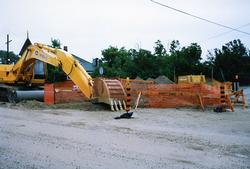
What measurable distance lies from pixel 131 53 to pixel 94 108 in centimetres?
4875

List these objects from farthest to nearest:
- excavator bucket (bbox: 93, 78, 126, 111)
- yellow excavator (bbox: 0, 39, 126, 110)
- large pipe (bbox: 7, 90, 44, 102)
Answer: large pipe (bbox: 7, 90, 44, 102), yellow excavator (bbox: 0, 39, 126, 110), excavator bucket (bbox: 93, 78, 126, 111)

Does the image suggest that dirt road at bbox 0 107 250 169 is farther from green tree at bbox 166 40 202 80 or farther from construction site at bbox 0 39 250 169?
green tree at bbox 166 40 202 80

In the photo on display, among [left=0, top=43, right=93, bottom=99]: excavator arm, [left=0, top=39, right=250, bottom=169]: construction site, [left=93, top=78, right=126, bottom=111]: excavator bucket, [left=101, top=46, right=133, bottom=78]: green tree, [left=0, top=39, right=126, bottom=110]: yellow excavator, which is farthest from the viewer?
[left=101, top=46, right=133, bottom=78]: green tree

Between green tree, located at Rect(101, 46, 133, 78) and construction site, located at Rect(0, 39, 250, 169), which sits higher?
green tree, located at Rect(101, 46, 133, 78)

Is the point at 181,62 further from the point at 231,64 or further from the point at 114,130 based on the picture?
the point at 114,130

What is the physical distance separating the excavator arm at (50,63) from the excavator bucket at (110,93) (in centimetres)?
59

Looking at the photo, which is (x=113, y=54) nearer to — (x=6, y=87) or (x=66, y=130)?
(x=6, y=87)

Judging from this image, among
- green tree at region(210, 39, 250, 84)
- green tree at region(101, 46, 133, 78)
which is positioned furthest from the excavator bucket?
green tree at region(210, 39, 250, 84)

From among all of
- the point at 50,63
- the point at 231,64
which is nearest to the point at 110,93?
the point at 50,63

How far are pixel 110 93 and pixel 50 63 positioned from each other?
402 centimetres

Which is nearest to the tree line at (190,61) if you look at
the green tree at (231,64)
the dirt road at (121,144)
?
the green tree at (231,64)

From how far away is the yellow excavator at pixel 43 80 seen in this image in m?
18.2

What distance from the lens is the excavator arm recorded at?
18281 millimetres

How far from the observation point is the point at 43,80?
78.5 feet
